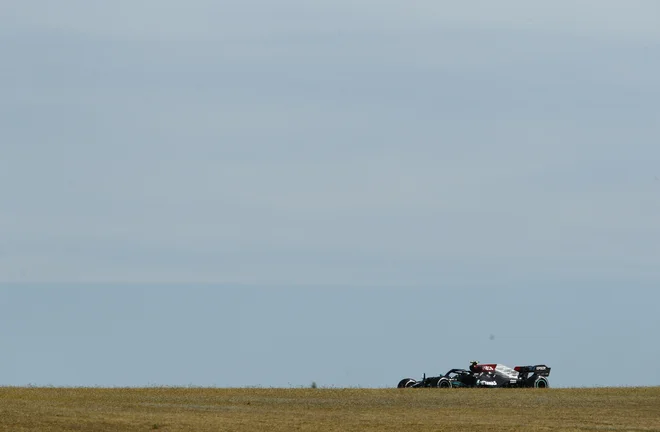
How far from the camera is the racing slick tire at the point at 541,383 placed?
2274 inches

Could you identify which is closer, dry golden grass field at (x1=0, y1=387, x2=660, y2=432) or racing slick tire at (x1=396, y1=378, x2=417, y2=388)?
dry golden grass field at (x1=0, y1=387, x2=660, y2=432)

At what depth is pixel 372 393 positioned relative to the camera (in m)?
49.2

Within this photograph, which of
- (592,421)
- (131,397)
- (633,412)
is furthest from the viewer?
(131,397)

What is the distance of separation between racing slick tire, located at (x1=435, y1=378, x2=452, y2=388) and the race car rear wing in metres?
4.37

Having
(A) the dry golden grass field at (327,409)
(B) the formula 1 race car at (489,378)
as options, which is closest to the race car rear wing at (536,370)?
(B) the formula 1 race car at (489,378)

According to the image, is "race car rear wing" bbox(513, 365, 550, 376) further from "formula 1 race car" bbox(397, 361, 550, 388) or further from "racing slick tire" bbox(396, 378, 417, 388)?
"racing slick tire" bbox(396, 378, 417, 388)

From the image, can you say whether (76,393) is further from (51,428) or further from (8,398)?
(51,428)

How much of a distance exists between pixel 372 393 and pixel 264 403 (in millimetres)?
7430

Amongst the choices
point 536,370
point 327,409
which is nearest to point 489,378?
point 536,370

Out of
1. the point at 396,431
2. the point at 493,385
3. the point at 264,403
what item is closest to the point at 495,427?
the point at 396,431

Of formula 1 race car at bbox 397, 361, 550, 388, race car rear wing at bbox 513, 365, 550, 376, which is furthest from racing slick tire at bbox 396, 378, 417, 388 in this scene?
race car rear wing at bbox 513, 365, 550, 376

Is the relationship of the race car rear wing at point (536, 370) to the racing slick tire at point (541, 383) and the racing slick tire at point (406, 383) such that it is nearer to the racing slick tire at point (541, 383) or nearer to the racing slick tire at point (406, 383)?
the racing slick tire at point (541, 383)

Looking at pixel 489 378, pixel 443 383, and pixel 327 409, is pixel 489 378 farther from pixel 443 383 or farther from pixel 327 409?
pixel 327 409

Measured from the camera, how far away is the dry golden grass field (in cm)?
3359
